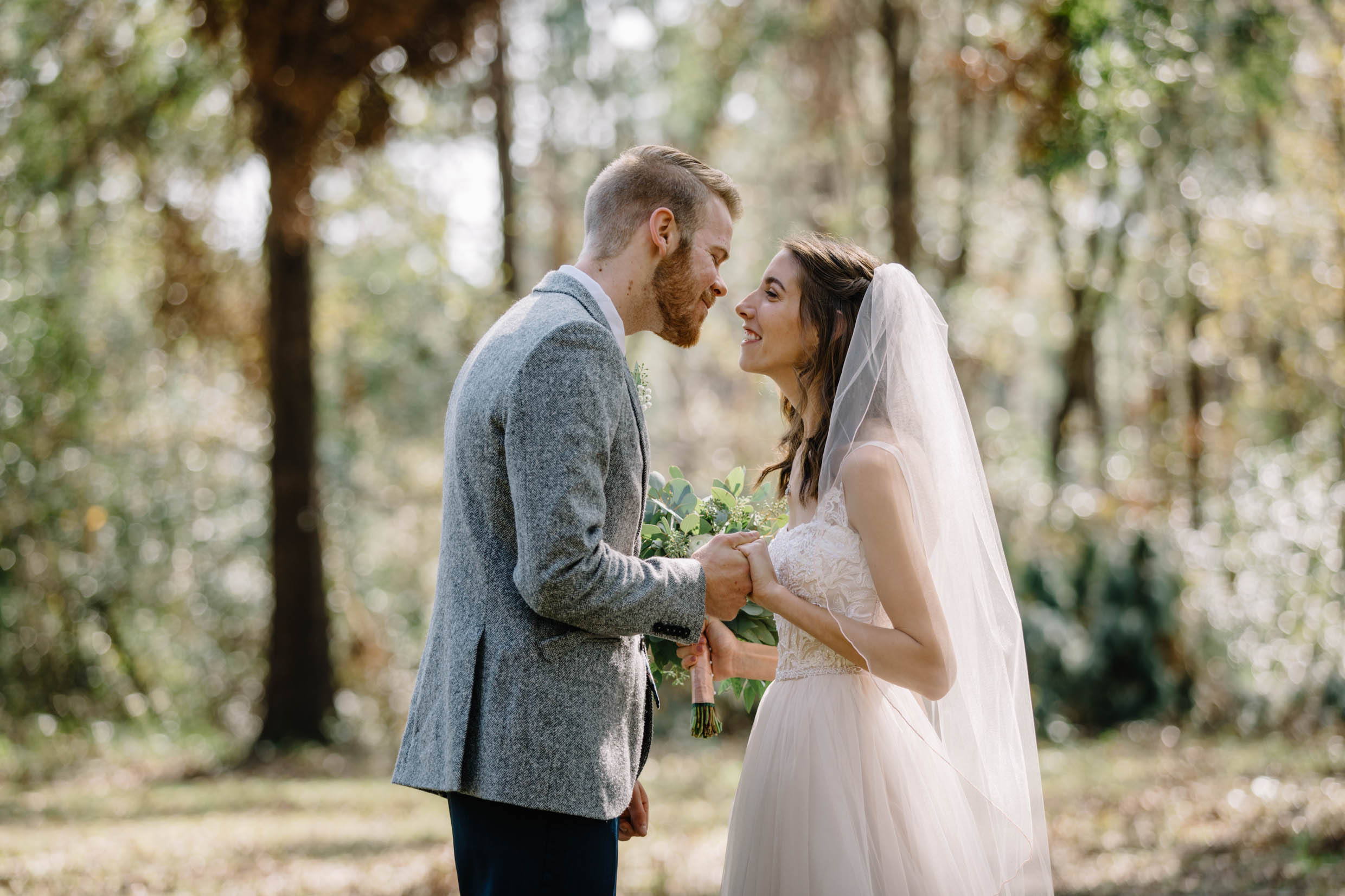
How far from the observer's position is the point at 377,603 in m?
14.5

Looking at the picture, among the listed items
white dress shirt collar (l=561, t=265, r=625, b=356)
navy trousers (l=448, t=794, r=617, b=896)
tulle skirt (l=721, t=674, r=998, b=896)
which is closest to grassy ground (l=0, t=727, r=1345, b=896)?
tulle skirt (l=721, t=674, r=998, b=896)

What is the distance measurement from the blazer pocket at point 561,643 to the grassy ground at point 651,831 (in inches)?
143

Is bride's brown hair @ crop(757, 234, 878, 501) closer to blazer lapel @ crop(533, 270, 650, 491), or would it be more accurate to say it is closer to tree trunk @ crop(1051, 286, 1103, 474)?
blazer lapel @ crop(533, 270, 650, 491)

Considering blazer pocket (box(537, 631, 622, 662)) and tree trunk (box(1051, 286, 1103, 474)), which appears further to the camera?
tree trunk (box(1051, 286, 1103, 474))

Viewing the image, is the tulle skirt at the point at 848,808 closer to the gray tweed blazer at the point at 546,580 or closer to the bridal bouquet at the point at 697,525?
the bridal bouquet at the point at 697,525

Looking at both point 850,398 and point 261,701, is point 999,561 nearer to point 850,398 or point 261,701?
point 850,398

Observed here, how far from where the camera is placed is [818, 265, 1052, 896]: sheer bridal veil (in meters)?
3.14

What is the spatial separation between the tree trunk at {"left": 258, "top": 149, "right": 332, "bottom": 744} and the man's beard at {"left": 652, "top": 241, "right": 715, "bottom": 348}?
29.3 ft

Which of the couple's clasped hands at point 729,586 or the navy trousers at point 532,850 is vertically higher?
the couple's clasped hands at point 729,586

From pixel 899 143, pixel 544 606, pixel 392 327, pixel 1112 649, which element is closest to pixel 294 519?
pixel 392 327

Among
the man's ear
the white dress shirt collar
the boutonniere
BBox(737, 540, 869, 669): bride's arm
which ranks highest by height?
the man's ear

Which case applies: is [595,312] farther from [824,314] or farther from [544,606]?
[824,314]

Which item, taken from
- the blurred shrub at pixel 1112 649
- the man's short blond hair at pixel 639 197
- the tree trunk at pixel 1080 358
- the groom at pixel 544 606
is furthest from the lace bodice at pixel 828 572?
the tree trunk at pixel 1080 358

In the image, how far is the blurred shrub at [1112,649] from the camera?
38.7ft
